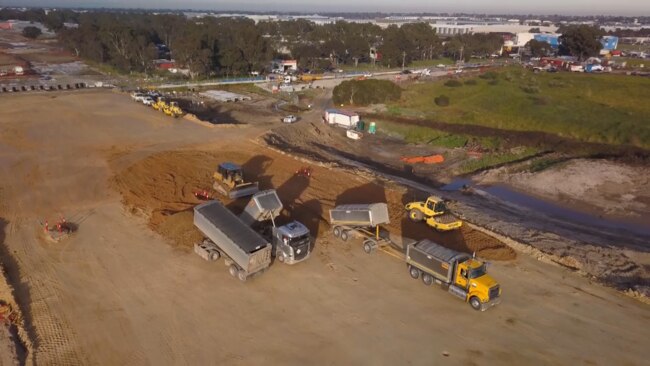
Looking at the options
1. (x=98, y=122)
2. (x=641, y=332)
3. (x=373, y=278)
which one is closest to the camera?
(x=641, y=332)

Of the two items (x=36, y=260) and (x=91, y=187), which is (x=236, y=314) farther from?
(x=91, y=187)

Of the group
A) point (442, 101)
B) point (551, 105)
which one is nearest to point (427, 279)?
point (442, 101)

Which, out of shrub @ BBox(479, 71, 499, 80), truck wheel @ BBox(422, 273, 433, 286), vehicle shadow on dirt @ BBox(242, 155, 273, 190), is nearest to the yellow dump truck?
vehicle shadow on dirt @ BBox(242, 155, 273, 190)

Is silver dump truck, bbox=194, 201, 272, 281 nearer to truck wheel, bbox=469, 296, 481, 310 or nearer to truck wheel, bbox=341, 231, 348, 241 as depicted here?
truck wheel, bbox=341, 231, 348, 241

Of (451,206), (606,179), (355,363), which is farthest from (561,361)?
(606,179)

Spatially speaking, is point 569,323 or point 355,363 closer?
point 355,363
